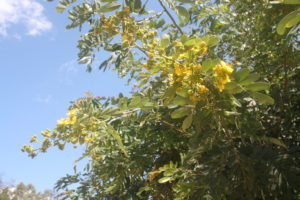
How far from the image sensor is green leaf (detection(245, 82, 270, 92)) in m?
1.17

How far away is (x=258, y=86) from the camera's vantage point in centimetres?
119

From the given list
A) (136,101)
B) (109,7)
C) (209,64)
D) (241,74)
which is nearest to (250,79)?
(241,74)

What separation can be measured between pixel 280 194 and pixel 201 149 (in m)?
0.56

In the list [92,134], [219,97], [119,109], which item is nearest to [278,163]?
[219,97]

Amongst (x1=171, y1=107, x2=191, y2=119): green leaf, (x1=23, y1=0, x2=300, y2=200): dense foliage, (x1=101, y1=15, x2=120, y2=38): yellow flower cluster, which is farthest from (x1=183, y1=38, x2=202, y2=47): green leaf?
(x1=101, y1=15, x2=120, y2=38): yellow flower cluster

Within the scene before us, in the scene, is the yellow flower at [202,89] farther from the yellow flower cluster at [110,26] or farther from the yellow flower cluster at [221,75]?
the yellow flower cluster at [110,26]

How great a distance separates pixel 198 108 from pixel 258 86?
0.27 metres

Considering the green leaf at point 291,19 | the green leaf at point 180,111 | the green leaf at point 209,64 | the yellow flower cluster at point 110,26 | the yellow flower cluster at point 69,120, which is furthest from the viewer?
the yellow flower cluster at point 110,26

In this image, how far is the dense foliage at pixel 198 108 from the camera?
1246 millimetres

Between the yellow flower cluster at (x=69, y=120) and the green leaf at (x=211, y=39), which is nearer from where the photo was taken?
the green leaf at (x=211, y=39)

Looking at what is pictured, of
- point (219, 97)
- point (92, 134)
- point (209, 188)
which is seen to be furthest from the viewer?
point (209, 188)

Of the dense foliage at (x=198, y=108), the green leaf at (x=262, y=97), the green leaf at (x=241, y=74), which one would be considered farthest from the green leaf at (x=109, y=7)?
the green leaf at (x=262, y=97)

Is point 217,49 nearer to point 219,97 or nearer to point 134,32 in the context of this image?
point 134,32

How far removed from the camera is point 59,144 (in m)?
1.52
